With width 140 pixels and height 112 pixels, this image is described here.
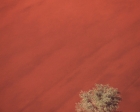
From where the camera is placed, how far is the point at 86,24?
4398 mm

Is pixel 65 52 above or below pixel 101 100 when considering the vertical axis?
above

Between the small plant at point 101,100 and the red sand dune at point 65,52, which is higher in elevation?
the red sand dune at point 65,52

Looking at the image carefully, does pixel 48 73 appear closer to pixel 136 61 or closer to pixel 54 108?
pixel 54 108

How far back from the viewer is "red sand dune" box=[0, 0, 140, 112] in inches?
150

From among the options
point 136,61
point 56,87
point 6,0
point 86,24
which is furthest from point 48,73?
point 6,0

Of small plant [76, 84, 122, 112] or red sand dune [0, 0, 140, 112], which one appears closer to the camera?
small plant [76, 84, 122, 112]

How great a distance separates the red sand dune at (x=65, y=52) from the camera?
3809 millimetres

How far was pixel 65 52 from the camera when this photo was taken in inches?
164

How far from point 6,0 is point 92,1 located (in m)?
1.70

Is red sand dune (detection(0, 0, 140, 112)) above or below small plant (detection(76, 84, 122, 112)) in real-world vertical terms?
above

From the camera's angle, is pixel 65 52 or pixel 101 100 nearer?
pixel 101 100

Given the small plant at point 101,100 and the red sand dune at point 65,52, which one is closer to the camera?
the small plant at point 101,100

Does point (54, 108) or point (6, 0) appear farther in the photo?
point (6, 0)

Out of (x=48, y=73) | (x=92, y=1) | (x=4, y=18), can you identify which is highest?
(x=4, y=18)
